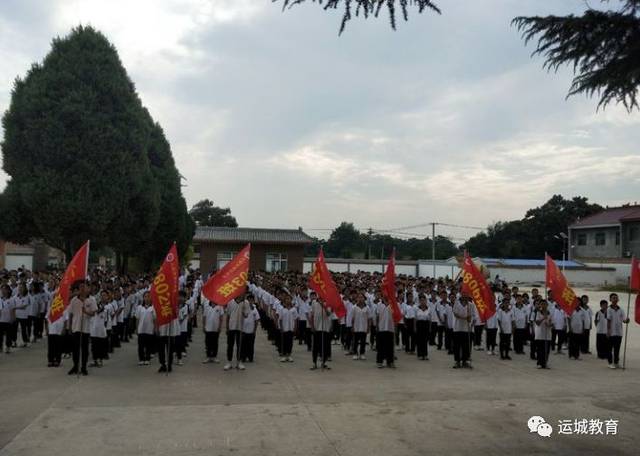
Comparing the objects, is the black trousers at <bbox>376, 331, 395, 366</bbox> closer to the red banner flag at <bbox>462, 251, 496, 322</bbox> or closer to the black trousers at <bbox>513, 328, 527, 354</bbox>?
the red banner flag at <bbox>462, 251, 496, 322</bbox>

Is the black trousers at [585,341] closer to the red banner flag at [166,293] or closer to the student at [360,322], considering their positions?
the student at [360,322]

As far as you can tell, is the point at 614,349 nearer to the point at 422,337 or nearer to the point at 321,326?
the point at 422,337

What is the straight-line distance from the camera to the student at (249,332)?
519 inches

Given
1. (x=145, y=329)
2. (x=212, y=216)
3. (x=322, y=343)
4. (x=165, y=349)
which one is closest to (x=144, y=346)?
(x=145, y=329)

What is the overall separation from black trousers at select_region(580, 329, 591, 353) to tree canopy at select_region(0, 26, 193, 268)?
1612cm

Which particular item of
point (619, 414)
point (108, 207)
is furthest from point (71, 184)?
point (619, 414)

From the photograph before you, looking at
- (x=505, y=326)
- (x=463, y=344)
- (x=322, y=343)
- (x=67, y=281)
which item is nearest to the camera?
(x=67, y=281)

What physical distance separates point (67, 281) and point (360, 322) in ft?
21.6

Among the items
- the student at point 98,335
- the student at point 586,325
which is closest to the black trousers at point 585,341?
the student at point 586,325

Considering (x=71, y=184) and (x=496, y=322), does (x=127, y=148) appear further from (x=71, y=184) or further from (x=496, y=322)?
(x=496, y=322)

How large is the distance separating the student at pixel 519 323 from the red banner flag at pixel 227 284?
25.1ft

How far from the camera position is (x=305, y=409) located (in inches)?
350

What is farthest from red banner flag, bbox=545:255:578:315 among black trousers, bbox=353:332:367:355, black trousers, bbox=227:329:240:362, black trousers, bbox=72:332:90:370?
black trousers, bbox=72:332:90:370

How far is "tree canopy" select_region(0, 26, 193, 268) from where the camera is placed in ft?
68.6
